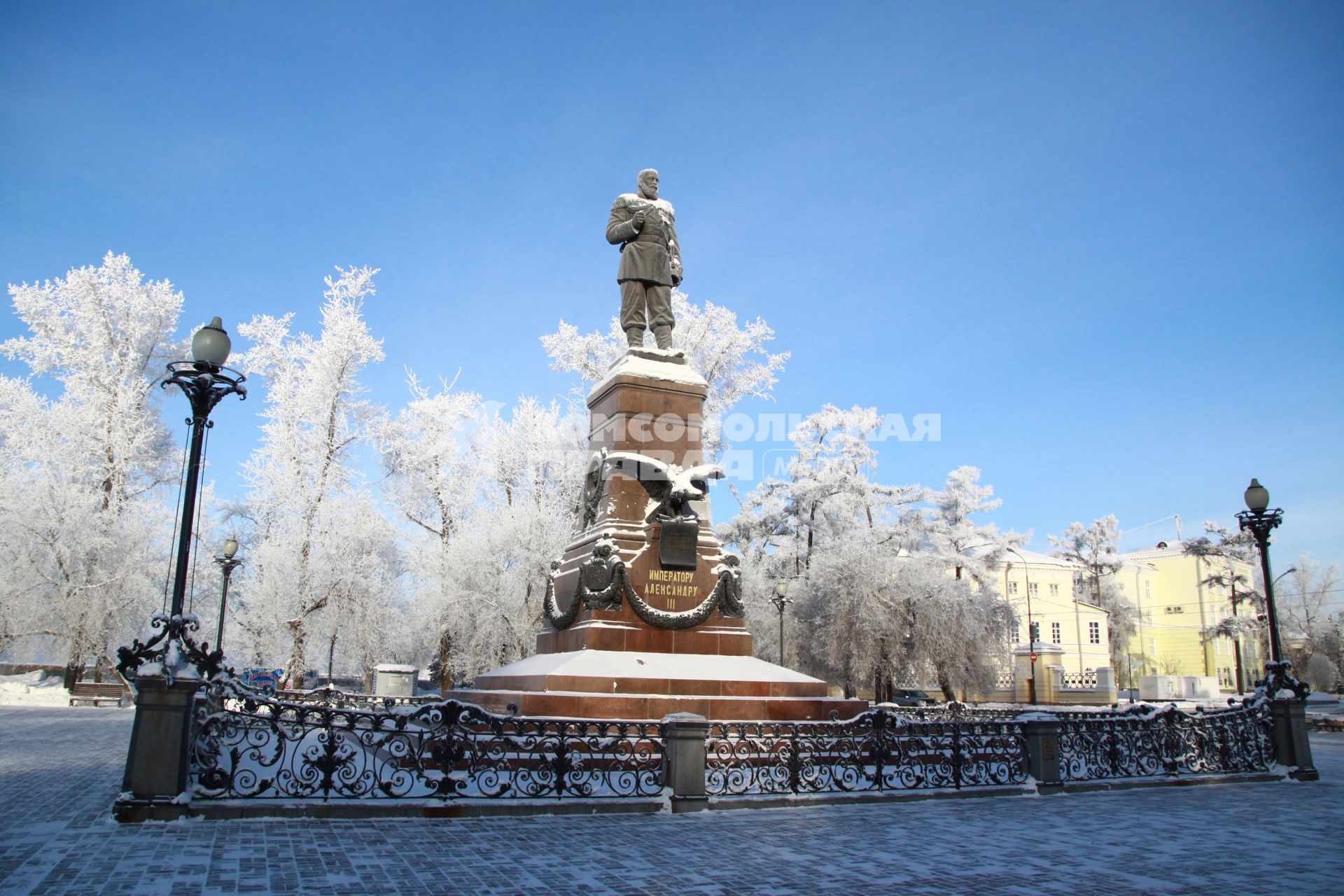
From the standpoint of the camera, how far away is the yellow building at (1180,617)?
6112 centimetres

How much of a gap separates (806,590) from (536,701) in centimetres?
2338

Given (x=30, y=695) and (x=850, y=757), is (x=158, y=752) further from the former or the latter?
(x=30, y=695)

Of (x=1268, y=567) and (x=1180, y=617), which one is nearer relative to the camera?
(x=1268, y=567)

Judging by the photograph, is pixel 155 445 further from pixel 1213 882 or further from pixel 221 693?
pixel 1213 882

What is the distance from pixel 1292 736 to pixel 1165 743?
8.10 ft

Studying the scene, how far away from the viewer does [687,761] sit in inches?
331

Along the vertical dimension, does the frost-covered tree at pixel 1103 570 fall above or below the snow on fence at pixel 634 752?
above

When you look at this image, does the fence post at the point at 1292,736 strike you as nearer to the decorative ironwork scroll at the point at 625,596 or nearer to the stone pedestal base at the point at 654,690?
the stone pedestal base at the point at 654,690

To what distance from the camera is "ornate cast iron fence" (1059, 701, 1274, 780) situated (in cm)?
1103

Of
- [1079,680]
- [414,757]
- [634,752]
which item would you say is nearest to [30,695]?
[414,757]

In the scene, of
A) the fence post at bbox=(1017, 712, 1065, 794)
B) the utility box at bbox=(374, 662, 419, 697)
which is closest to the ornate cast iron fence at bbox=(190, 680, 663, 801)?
the fence post at bbox=(1017, 712, 1065, 794)

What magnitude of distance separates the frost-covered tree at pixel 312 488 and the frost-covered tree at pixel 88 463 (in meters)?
3.08

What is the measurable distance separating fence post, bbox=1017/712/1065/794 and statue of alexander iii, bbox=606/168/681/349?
25.4 ft

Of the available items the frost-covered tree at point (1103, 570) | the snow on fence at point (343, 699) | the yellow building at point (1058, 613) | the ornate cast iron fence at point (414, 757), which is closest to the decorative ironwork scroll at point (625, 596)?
the ornate cast iron fence at point (414, 757)
